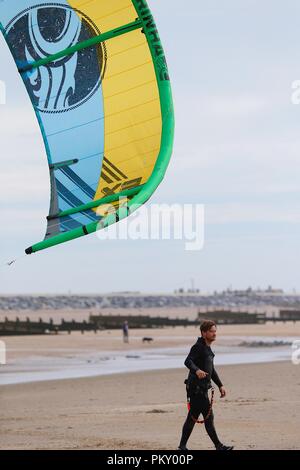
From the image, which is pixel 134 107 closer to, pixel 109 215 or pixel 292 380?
pixel 109 215

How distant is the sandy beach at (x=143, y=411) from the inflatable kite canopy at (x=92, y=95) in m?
3.16

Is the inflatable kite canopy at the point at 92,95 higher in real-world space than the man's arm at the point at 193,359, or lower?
higher

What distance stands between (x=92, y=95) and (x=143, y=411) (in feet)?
21.5

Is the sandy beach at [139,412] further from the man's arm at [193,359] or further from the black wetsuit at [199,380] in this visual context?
the man's arm at [193,359]

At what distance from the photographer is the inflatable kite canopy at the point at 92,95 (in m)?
8.28

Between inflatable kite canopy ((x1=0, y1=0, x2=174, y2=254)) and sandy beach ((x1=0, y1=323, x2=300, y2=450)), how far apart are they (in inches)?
124

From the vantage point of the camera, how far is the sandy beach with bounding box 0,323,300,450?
11.0 meters

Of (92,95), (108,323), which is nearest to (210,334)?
(92,95)

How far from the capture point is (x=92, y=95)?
902 cm

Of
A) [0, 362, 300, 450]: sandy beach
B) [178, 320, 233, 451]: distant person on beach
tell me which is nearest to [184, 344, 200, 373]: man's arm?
[178, 320, 233, 451]: distant person on beach

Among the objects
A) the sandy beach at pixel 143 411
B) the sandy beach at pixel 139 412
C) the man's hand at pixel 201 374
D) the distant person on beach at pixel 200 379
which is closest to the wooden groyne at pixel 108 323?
the sandy beach at pixel 143 411

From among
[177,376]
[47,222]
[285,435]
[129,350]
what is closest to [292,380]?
[177,376]

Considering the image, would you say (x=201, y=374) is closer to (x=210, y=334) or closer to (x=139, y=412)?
→ (x=210, y=334)

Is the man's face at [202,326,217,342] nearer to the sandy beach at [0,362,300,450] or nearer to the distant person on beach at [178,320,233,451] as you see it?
the distant person on beach at [178,320,233,451]
